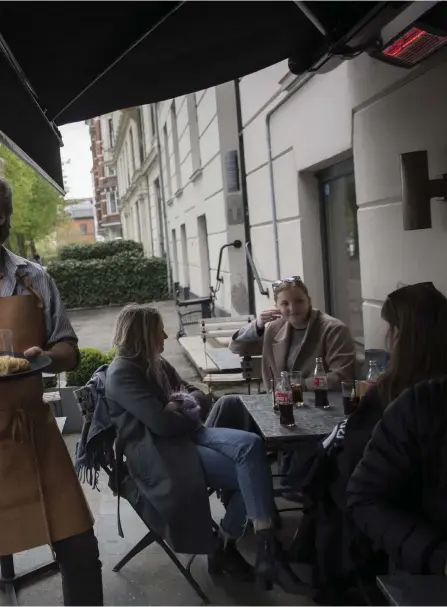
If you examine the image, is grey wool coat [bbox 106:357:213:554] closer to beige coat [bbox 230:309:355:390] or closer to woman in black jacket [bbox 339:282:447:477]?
beige coat [bbox 230:309:355:390]

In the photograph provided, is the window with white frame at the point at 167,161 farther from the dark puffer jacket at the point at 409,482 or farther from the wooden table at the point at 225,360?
the dark puffer jacket at the point at 409,482

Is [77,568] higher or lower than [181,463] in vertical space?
lower

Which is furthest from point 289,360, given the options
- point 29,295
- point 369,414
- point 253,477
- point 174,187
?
point 174,187

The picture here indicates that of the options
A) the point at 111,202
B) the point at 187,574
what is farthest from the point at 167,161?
A: the point at 111,202

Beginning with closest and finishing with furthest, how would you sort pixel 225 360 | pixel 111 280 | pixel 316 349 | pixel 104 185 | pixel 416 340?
pixel 416 340 → pixel 316 349 → pixel 225 360 → pixel 111 280 → pixel 104 185

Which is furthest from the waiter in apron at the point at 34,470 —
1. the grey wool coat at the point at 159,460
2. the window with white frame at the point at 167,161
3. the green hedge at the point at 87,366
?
the window with white frame at the point at 167,161

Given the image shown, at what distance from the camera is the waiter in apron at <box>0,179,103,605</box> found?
7.68ft

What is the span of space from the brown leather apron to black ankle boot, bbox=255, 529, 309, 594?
1.08m

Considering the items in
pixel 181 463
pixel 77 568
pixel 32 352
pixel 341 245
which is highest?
pixel 341 245

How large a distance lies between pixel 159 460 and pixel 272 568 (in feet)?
2.39

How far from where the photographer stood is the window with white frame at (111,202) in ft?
197

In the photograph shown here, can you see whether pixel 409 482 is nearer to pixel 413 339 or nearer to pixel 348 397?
pixel 413 339

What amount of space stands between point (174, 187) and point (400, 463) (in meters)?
15.1

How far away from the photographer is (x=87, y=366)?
6555mm
